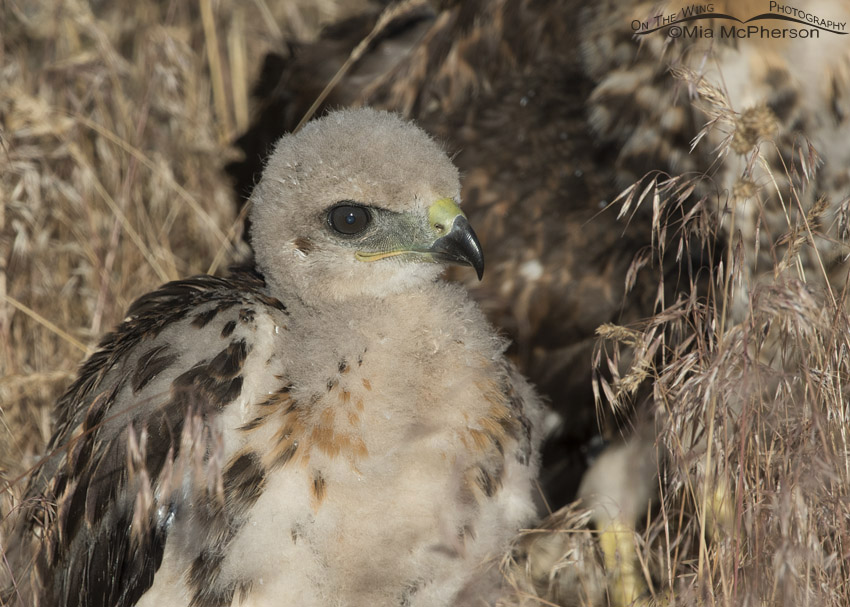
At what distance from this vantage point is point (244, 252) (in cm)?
364

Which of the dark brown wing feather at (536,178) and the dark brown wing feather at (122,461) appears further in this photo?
the dark brown wing feather at (536,178)

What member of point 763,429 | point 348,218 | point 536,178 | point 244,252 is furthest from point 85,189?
point 763,429

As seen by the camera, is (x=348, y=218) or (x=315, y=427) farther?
(x=348, y=218)

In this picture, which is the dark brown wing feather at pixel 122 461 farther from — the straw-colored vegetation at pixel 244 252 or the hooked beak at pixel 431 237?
the hooked beak at pixel 431 237

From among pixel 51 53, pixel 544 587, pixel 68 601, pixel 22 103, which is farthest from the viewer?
pixel 51 53

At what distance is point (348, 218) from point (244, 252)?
1.40 meters

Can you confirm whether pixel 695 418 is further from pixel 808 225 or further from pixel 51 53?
pixel 51 53

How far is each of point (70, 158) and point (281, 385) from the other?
2102 millimetres

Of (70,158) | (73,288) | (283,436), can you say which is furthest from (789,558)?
(70,158)

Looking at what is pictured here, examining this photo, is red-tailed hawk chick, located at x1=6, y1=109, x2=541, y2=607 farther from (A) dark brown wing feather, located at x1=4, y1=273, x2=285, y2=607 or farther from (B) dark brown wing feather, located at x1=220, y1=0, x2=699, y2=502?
(B) dark brown wing feather, located at x1=220, y1=0, x2=699, y2=502

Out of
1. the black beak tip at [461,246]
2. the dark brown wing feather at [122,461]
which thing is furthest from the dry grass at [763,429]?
the dark brown wing feather at [122,461]

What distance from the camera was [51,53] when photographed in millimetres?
4508

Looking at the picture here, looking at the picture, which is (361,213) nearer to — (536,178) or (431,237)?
(431,237)

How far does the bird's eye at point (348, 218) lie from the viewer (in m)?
2.33
